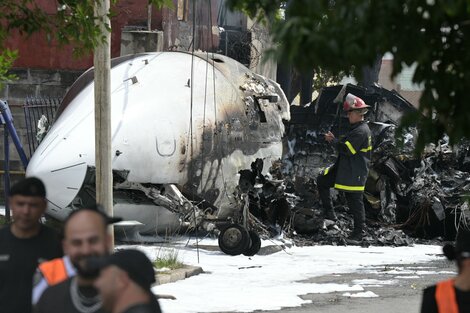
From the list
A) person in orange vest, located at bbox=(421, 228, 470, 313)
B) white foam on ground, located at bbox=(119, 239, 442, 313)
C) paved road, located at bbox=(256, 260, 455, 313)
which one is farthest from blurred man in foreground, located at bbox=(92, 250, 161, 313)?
paved road, located at bbox=(256, 260, 455, 313)

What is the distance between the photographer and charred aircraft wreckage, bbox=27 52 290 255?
1608cm

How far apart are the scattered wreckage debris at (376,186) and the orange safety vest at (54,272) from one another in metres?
11.4

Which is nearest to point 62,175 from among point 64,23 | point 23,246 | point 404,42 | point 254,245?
point 254,245

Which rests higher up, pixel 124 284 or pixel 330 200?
pixel 124 284

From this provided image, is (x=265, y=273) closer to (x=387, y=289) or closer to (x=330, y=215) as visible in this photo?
(x=387, y=289)

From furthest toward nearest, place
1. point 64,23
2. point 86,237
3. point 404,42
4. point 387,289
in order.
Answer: point 387,289 < point 64,23 < point 86,237 < point 404,42

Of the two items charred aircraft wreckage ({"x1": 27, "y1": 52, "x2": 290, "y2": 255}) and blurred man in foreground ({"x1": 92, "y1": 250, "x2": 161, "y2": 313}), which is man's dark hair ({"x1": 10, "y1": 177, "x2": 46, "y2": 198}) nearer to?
blurred man in foreground ({"x1": 92, "y1": 250, "x2": 161, "y2": 313})

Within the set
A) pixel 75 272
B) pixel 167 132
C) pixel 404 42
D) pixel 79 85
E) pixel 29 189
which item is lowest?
pixel 75 272

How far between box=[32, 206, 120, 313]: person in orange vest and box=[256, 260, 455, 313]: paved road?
20.7 feet

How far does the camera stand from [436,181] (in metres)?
18.6

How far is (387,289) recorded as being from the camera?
12.9 meters

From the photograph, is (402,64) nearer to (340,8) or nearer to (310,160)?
(340,8)

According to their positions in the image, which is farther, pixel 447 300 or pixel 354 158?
pixel 354 158

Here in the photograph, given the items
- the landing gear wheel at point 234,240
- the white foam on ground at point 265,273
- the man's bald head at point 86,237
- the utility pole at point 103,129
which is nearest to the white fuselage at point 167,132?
the white foam on ground at point 265,273
